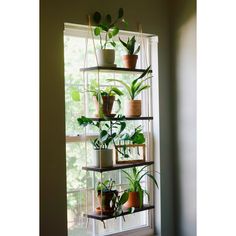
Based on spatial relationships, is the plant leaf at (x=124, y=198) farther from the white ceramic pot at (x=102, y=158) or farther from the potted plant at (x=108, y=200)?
the white ceramic pot at (x=102, y=158)

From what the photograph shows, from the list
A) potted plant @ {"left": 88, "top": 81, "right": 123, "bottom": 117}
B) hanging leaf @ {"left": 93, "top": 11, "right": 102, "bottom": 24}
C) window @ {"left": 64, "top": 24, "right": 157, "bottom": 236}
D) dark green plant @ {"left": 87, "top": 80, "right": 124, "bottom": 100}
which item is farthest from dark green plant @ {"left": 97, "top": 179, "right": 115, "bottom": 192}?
hanging leaf @ {"left": 93, "top": 11, "right": 102, "bottom": 24}

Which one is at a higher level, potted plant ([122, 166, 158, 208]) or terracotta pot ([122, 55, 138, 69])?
terracotta pot ([122, 55, 138, 69])

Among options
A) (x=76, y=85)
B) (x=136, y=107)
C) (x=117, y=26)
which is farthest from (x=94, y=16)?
(x=136, y=107)

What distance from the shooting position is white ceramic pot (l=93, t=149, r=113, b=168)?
2924 millimetres

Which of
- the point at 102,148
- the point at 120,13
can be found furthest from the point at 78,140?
the point at 120,13

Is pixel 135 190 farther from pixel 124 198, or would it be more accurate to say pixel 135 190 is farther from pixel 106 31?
pixel 106 31

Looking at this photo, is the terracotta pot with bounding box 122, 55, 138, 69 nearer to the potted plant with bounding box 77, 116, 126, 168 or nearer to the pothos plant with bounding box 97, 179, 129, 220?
the potted plant with bounding box 77, 116, 126, 168
